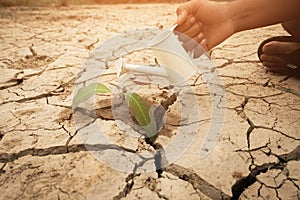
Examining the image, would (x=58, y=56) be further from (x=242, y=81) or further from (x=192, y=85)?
(x=242, y=81)

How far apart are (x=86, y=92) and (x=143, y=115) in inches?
15.5

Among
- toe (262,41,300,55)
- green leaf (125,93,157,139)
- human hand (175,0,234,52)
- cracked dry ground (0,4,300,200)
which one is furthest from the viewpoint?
toe (262,41,300,55)

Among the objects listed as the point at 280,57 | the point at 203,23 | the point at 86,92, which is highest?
the point at 203,23

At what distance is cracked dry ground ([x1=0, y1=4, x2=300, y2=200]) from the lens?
0.76 metres

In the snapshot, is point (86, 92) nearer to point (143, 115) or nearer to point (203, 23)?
point (143, 115)

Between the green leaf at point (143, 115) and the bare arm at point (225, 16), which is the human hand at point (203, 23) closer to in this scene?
the bare arm at point (225, 16)

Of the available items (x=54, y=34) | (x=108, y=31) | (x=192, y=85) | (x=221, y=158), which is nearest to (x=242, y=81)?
(x=192, y=85)

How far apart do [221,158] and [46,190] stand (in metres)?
0.55

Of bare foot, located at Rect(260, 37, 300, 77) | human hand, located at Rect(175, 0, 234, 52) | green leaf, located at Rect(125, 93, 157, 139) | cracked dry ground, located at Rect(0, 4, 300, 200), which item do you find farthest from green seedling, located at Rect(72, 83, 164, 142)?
bare foot, located at Rect(260, 37, 300, 77)

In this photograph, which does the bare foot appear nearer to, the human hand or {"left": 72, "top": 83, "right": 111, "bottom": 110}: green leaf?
the human hand

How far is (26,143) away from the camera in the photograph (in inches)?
37.0

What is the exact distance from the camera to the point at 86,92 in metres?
1.25

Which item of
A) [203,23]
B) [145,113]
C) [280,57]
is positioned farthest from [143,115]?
[280,57]

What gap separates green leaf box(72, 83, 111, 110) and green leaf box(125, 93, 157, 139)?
25 centimetres
